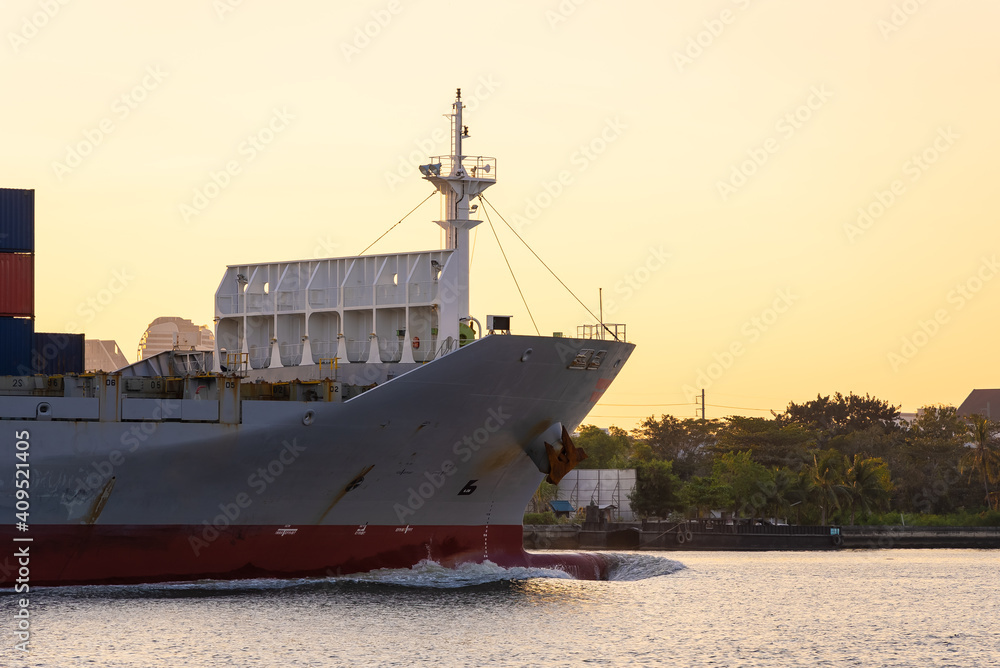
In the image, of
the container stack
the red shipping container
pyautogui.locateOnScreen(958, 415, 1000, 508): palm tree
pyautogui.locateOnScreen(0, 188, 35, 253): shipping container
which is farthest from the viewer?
pyautogui.locateOnScreen(958, 415, 1000, 508): palm tree

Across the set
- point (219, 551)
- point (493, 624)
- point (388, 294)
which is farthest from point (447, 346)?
point (493, 624)

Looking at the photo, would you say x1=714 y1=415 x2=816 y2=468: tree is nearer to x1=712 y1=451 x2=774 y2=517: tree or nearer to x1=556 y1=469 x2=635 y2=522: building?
x1=712 y1=451 x2=774 y2=517: tree

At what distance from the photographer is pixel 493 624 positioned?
31.9 m

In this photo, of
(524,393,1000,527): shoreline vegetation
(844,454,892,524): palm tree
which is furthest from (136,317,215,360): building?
(844,454,892,524): palm tree

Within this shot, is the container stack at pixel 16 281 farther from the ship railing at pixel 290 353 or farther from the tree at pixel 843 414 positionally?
the tree at pixel 843 414

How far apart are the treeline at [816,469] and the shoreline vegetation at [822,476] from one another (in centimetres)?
9

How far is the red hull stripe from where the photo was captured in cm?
3378

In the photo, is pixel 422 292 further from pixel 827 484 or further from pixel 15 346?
pixel 827 484

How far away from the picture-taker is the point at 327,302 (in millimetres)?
42062

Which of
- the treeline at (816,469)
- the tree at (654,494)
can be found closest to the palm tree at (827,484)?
the treeline at (816,469)

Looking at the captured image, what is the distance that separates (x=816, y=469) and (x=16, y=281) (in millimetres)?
73545

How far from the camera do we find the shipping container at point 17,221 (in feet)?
127

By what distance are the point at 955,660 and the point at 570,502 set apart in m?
72.0

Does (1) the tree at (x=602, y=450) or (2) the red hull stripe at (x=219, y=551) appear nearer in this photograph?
(2) the red hull stripe at (x=219, y=551)
